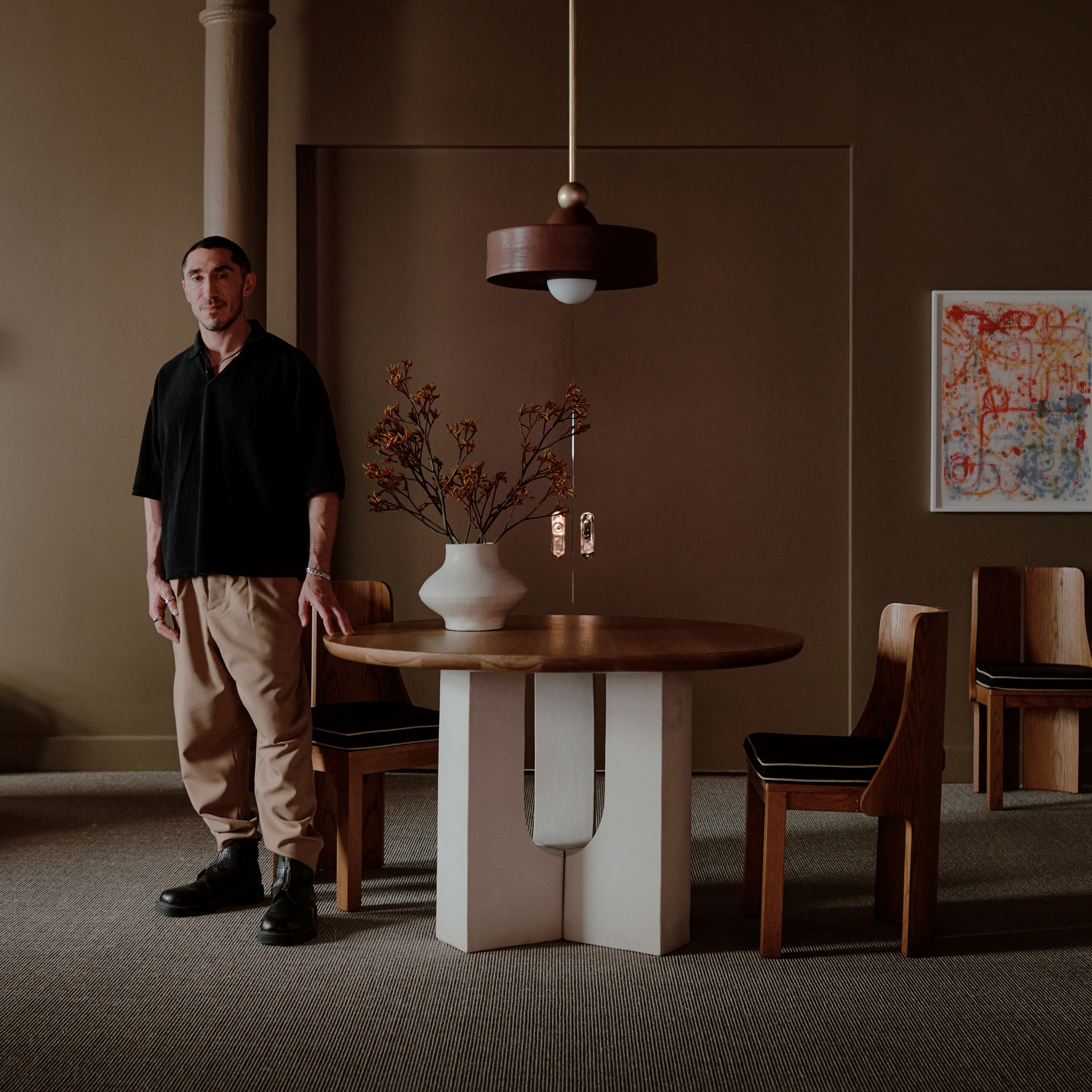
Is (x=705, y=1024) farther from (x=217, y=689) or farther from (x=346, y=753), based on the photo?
(x=217, y=689)

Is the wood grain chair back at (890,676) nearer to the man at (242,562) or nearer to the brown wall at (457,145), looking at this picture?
the man at (242,562)

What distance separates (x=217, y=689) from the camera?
9.55 ft

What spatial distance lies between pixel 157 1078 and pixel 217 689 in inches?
41.4

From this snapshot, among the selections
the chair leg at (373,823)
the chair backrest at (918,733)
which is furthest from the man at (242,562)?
the chair backrest at (918,733)

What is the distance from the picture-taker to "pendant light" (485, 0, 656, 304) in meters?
2.56

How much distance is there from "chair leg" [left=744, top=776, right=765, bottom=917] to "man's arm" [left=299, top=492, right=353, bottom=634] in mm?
1189

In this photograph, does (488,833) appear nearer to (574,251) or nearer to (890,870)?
(890,870)

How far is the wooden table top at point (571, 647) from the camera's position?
2.41 metres

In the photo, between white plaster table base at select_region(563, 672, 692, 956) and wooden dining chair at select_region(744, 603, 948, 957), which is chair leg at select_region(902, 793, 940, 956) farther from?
white plaster table base at select_region(563, 672, 692, 956)

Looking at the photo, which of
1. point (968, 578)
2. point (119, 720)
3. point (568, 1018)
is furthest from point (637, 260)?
point (119, 720)

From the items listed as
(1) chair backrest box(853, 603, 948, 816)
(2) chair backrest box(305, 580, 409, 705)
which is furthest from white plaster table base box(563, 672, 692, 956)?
(2) chair backrest box(305, 580, 409, 705)

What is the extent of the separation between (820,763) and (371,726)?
1216 mm

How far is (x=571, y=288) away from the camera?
2668 millimetres

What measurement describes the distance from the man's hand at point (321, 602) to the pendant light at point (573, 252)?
87cm
